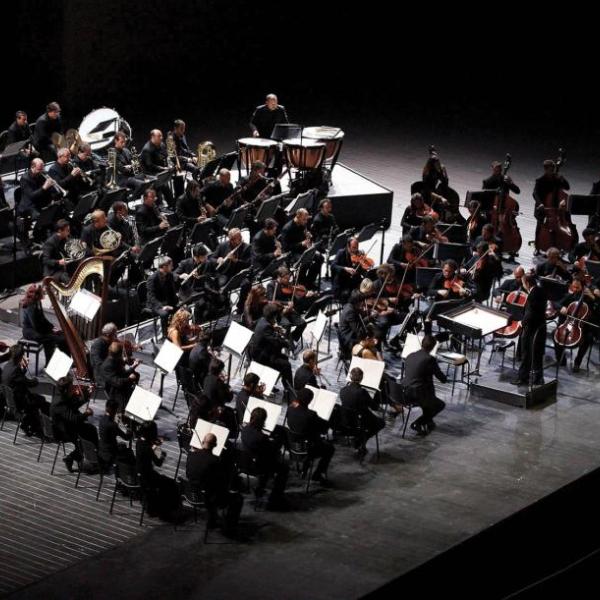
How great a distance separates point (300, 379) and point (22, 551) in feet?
11.0

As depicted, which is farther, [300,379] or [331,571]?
[300,379]

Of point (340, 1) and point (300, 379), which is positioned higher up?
point (340, 1)

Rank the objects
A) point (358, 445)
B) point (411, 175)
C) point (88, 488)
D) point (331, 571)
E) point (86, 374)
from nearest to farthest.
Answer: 1. point (331, 571)
2. point (88, 488)
3. point (358, 445)
4. point (86, 374)
5. point (411, 175)

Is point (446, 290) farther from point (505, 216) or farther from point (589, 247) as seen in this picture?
point (505, 216)

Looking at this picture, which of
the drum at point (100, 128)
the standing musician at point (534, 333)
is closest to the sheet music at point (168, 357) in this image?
the standing musician at point (534, 333)

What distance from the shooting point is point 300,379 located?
13211mm

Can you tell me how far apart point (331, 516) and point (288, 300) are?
3.98 meters

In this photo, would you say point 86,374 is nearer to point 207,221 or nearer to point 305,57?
point 207,221

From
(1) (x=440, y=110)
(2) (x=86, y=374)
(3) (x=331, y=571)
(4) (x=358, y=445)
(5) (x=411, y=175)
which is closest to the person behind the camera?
(3) (x=331, y=571)

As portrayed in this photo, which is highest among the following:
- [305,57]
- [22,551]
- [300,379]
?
[305,57]

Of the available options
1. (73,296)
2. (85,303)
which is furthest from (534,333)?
(73,296)

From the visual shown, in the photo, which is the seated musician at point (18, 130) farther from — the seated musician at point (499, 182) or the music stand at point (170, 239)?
the seated musician at point (499, 182)

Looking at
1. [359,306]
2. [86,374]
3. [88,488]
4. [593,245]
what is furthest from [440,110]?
[88,488]

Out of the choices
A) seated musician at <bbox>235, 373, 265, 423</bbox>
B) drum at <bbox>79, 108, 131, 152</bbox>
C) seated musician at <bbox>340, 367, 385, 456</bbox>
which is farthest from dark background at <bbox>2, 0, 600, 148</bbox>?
seated musician at <bbox>340, 367, 385, 456</bbox>
